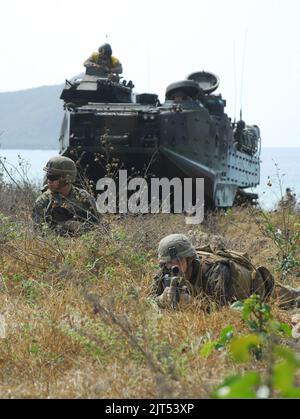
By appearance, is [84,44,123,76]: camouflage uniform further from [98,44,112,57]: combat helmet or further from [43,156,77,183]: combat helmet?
[43,156,77,183]: combat helmet

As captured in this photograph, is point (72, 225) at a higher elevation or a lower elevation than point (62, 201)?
lower

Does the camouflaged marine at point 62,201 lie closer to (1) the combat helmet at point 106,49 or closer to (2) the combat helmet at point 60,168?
(2) the combat helmet at point 60,168

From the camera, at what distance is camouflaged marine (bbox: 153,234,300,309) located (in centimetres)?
636

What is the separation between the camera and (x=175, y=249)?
6.39 m

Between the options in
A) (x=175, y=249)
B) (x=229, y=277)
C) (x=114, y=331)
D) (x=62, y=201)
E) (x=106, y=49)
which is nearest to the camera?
(x=114, y=331)

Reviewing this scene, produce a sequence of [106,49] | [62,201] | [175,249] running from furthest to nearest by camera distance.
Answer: [106,49], [62,201], [175,249]

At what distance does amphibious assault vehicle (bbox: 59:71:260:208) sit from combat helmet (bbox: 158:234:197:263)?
20.0 ft

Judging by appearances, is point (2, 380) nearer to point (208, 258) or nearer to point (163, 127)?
point (208, 258)

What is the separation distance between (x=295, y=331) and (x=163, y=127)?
8.24 metres

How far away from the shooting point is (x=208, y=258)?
6629 millimetres

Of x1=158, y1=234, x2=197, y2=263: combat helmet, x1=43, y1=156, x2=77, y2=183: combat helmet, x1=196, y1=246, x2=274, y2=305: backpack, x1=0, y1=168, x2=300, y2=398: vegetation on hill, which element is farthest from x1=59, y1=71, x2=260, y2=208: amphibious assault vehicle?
x1=158, y1=234, x2=197, y2=263: combat helmet

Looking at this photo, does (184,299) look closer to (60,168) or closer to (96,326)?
(96,326)

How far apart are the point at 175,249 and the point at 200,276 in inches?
11.6

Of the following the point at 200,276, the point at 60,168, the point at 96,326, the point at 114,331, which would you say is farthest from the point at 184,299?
the point at 60,168
